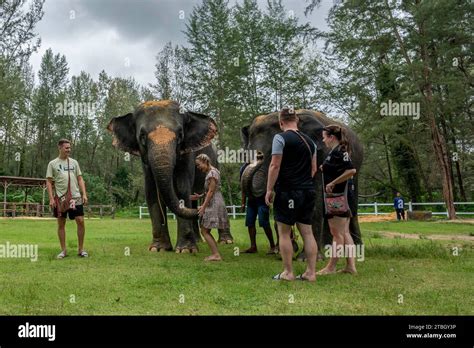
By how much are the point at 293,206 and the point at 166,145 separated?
318cm

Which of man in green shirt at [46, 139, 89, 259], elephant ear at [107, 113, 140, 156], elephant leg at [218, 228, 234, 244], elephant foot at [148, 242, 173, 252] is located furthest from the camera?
elephant leg at [218, 228, 234, 244]

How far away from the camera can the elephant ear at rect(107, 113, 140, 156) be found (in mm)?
9547

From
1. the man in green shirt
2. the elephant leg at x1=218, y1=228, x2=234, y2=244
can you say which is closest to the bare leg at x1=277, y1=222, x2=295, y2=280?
the man in green shirt

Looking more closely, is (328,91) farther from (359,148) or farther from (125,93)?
(125,93)

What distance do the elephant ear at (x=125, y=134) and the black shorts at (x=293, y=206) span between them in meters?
4.63

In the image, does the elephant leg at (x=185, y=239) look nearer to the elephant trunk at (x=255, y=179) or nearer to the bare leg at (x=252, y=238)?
the bare leg at (x=252, y=238)

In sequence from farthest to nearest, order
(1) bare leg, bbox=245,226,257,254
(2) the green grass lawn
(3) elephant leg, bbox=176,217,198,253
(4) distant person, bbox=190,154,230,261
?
(1) bare leg, bbox=245,226,257,254 < (3) elephant leg, bbox=176,217,198,253 < (4) distant person, bbox=190,154,230,261 < (2) the green grass lawn

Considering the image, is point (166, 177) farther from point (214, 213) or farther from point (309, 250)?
point (309, 250)

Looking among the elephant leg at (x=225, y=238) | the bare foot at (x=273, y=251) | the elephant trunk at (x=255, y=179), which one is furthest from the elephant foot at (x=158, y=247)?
the elephant trunk at (x=255, y=179)

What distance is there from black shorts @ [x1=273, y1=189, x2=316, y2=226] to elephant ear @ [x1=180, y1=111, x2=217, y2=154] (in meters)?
3.94

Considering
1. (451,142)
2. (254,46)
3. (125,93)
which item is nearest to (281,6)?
(254,46)

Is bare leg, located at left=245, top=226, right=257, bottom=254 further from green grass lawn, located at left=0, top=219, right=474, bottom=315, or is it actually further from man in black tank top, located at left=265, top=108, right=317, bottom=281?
man in black tank top, located at left=265, top=108, right=317, bottom=281

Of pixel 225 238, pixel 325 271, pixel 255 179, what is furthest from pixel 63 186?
pixel 225 238
